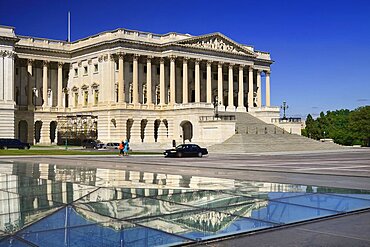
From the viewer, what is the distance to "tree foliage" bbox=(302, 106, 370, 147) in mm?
123562

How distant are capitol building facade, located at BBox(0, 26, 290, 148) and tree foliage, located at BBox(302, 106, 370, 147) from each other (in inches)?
1178

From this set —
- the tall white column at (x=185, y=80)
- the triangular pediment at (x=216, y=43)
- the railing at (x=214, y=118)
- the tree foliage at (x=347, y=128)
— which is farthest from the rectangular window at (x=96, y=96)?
the tree foliage at (x=347, y=128)

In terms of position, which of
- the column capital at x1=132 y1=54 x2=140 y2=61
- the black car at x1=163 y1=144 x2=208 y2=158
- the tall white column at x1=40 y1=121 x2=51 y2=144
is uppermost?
the column capital at x1=132 y1=54 x2=140 y2=61

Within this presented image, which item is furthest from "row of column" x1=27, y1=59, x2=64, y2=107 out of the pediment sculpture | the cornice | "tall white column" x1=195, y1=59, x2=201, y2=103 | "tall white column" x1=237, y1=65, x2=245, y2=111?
"tall white column" x1=237, y1=65, x2=245, y2=111

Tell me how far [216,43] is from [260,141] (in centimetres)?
2853

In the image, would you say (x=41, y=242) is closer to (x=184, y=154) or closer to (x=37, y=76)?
(x=184, y=154)

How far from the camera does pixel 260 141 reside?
7938 centimetres

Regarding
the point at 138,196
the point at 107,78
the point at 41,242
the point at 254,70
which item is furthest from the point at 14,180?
the point at 254,70

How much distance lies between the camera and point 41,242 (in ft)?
29.7

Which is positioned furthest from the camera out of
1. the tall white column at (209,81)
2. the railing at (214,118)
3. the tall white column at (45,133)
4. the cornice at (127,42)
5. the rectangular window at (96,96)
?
the tall white column at (209,81)

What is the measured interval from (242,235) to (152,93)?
287 feet

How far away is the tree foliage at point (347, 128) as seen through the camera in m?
124

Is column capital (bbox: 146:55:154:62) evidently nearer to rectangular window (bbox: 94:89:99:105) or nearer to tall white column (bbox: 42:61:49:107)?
rectangular window (bbox: 94:89:99:105)

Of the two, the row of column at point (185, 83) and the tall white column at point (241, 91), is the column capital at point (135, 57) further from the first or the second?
the tall white column at point (241, 91)
